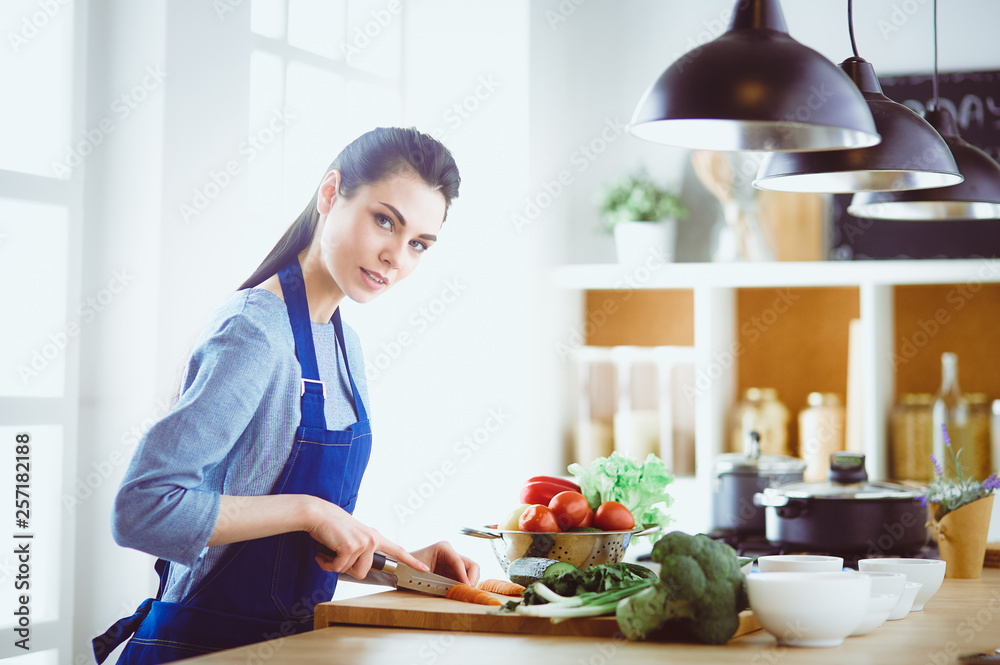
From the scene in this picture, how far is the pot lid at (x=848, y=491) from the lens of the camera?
227 centimetres

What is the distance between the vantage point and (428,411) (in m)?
3.58

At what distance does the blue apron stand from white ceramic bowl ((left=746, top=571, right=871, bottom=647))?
80 centimetres

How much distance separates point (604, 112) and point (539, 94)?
476 mm

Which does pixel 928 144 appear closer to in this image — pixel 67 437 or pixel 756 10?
pixel 756 10

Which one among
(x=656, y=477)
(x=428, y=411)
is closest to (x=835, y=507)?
(x=656, y=477)

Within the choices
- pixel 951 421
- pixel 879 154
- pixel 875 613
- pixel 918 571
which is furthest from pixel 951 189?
pixel 951 421

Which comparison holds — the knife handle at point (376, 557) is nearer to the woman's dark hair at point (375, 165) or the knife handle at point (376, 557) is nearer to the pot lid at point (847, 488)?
the woman's dark hair at point (375, 165)

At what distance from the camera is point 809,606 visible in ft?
4.56

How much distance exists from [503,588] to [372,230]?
736 millimetres

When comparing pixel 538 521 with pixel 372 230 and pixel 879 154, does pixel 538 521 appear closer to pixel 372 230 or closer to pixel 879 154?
pixel 372 230

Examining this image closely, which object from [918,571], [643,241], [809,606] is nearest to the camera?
[809,606]

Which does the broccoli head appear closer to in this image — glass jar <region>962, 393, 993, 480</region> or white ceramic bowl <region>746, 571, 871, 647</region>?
white ceramic bowl <region>746, 571, 871, 647</region>

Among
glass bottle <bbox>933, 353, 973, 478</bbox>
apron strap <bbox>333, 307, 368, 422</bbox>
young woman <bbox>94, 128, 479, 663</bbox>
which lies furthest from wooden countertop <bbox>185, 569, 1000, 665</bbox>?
glass bottle <bbox>933, 353, 973, 478</bbox>

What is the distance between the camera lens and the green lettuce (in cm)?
206
